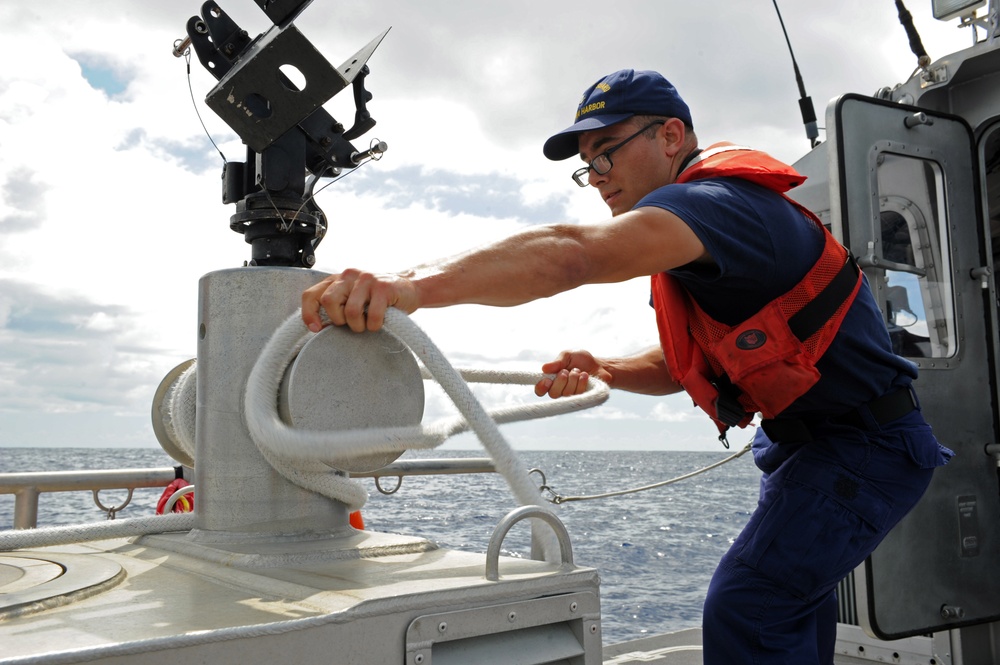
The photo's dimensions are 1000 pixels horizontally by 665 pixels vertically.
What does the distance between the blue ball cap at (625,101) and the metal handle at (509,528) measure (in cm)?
145

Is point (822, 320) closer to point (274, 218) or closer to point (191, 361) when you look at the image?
point (274, 218)

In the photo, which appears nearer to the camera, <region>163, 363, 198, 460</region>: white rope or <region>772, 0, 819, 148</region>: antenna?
<region>163, 363, 198, 460</region>: white rope

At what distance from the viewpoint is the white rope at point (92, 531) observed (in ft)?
5.99

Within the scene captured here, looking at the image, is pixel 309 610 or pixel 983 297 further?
pixel 983 297

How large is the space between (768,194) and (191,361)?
1.78m

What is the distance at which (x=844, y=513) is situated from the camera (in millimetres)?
2334

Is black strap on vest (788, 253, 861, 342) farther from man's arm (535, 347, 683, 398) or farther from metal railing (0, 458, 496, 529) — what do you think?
metal railing (0, 458, 496, 529)

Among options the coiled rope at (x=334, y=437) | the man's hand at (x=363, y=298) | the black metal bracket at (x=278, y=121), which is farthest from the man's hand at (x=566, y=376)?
the man's hand at (x=363, y=298)

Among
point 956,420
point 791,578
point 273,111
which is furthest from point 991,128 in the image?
point 273,111

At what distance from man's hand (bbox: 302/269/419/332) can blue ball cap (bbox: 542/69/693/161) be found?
1.19 meters

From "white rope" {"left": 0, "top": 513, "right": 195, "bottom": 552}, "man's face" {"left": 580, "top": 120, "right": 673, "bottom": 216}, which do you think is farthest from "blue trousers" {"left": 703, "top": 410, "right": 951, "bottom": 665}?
"white rope" {"left": 0, "top": 513, "right": 195, "bottom": 552}

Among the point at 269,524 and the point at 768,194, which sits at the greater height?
the point at 768,194

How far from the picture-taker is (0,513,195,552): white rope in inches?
71.9

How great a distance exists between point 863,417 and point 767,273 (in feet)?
Result: 1.79
